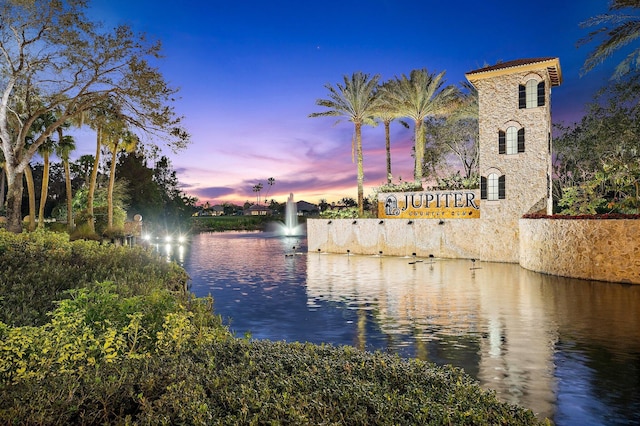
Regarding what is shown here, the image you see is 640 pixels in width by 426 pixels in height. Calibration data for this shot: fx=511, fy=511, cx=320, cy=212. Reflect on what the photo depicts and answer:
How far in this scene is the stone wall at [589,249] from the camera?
19.9m

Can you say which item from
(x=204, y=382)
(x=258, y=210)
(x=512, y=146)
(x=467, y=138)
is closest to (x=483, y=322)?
(x=204, y=382)

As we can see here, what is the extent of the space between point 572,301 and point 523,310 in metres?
2.51

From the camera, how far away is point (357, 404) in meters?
3.89

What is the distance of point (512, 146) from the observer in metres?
28.5

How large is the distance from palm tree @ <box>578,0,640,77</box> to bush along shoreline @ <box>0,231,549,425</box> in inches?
943

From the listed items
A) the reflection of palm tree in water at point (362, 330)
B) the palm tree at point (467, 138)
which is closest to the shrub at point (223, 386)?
the reflection of palm tree in water at point (362, 330)

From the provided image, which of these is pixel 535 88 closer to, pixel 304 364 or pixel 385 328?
pixel 385 328

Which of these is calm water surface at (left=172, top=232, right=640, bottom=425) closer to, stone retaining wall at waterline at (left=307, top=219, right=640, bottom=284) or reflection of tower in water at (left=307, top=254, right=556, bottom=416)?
reflection of tower in water at (left=307, top=254, right=556, bottom=416)

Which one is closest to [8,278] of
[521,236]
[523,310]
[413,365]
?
[413,365]

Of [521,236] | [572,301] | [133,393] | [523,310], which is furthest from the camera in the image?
[521,236]

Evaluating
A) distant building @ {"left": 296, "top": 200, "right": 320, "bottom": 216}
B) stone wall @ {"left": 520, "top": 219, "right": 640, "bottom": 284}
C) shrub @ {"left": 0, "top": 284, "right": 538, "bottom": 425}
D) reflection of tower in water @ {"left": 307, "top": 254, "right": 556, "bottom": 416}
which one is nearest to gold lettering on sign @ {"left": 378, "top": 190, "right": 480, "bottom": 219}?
reflection of tower in water @ {"left": 307, "top": 254, "right": 556, "bottom": 416}

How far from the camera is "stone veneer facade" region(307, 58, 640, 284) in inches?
869

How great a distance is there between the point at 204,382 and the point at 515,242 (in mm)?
26448

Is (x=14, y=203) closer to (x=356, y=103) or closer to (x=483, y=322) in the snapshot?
(x=483, y=322)
